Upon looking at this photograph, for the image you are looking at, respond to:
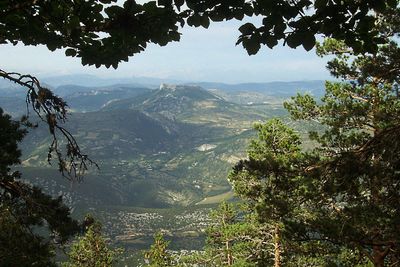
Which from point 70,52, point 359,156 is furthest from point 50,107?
point 359,156

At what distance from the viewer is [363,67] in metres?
18.3

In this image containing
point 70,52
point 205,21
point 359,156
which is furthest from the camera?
point 359,156

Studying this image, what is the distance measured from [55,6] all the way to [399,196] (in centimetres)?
998

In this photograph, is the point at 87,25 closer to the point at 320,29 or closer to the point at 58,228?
the point at 320,29

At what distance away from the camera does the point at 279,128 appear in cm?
2812

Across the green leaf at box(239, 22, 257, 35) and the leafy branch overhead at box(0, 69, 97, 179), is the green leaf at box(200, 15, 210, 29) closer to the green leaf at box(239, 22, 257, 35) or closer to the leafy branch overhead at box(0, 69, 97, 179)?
the green leaf at box(239, 22, 257, 35)

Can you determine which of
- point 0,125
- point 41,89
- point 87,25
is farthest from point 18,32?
point 0,125

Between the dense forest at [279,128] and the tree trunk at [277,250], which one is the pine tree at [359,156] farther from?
the tree trunk at [277,250]

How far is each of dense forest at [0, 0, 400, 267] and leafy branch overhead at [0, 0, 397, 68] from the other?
11mm

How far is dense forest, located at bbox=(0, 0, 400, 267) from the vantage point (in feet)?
12.1

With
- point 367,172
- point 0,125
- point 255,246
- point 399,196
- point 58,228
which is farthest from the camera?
point 255,246

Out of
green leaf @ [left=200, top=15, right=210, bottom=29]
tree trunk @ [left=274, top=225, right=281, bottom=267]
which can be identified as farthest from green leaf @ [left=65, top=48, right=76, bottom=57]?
tree trunk @ [left=274, top=225, right=281, bottom=267]

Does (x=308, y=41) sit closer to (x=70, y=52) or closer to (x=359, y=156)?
(x=70, y=52)

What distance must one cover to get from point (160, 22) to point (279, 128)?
985 inches
